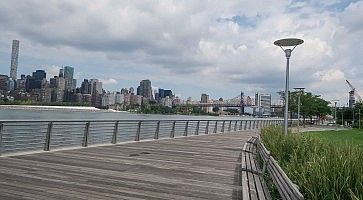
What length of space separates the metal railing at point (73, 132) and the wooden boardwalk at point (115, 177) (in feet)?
2.56

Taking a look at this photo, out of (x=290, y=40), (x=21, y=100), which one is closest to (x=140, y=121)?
(x=290, y=40)

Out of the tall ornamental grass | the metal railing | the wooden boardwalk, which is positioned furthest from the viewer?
the metal railing

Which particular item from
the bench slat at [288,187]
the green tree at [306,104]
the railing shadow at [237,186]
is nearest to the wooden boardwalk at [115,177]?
the railing shadow at [237,186]

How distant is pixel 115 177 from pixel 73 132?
6.82 meters

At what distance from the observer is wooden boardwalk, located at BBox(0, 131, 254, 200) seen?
6195 mm

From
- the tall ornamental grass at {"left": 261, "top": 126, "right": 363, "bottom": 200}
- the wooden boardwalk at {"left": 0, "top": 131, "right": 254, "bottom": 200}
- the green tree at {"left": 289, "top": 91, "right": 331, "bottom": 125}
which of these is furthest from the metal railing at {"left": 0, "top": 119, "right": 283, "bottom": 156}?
the green tree at {"left": 289, "top": 91, "right": 331, "bottom": 125}

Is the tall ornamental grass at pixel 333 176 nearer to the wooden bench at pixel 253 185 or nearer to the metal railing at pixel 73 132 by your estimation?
the wooden bench at pixel 253 185

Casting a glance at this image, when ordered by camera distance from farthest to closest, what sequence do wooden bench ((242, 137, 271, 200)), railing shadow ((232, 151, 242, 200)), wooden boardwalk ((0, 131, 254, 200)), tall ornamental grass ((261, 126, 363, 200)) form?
railing shadow ((232, 151, 242, 200))
wooden boardwalk ((0, 131, 254, 200))
wooden bench ((242, 137, 271, 200))
tall ornamental grass ((261, 126, 363, 200))

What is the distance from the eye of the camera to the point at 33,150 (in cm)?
1115

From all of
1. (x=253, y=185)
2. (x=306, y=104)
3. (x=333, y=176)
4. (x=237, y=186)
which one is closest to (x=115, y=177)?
(x=237, y=186)

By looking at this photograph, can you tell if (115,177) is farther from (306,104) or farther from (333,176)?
(306,104)

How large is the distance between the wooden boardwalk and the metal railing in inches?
30.7

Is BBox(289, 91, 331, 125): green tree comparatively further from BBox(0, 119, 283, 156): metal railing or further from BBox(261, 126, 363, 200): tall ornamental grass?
BBox(261, 126, 363, 200): tall ornamental grass

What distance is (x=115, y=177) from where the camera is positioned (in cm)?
760
